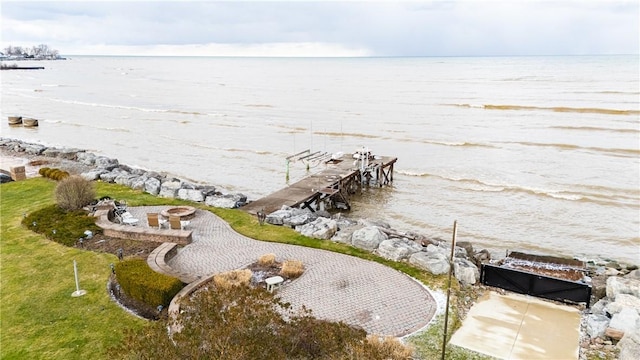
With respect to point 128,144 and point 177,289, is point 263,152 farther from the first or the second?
point 177,289

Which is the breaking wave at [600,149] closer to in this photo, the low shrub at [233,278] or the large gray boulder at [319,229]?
the large gray boulder at [319,229]

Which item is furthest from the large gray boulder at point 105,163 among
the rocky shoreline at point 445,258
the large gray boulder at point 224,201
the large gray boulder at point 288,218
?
the large gray boulder at point 288,218

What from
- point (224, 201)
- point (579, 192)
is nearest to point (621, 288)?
point (224, 201)

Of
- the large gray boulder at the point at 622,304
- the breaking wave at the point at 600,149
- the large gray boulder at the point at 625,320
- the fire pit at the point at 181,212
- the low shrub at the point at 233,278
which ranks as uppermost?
the breaking wave at the point at 600,149

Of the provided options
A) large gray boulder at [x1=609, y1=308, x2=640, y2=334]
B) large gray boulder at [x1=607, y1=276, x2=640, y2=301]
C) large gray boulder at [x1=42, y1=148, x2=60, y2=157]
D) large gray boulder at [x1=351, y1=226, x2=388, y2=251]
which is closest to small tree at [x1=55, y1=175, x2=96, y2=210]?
large gray boulder at [x1=351, y1=226, x2=388, y2=251]

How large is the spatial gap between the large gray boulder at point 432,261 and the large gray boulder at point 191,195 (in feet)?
37.6

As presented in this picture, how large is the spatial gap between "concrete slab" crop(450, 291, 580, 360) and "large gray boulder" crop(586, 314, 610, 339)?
0.29 m

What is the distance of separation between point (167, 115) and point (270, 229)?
46705 millimetres

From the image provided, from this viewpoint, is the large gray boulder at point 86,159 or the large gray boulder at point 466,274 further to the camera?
the large gray boulder at point 86,159

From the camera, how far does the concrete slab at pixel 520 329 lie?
11.0m

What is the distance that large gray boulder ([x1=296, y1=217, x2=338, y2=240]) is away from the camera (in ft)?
58.9

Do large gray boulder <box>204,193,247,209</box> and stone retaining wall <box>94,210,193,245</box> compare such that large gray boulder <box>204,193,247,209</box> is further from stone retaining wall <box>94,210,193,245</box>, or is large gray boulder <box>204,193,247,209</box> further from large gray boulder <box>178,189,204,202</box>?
stone retaining wall <box>94,210,193,245</box>

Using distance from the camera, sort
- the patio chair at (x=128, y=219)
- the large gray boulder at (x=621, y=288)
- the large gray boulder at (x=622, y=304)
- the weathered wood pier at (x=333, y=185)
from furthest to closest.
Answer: the weathered wood pier at (x=333, y=185) → the patio chair at (x=128, y=219) → the large gray boulder at (x=621, y=288) → the large gray boulder at (x=622, y=304)

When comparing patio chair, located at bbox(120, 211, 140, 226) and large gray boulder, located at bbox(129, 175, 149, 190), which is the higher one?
large gray boulder, located at bbox(129, 175, 149, 190)
